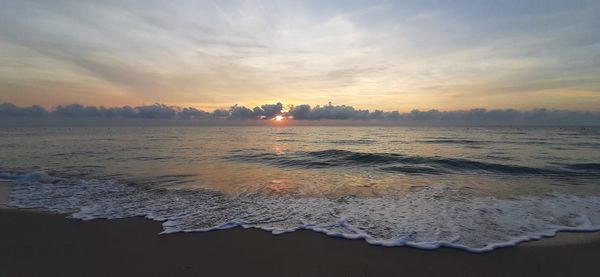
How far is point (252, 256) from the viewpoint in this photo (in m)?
5.45

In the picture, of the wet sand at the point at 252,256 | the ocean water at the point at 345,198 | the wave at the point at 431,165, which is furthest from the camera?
the wave at the point at 431,165

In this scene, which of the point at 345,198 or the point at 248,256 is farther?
the point at 345,198

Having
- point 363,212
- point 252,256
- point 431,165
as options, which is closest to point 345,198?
point 363,212

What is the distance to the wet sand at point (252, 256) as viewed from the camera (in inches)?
194

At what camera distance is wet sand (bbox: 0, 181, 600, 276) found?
493 cm

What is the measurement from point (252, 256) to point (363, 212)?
375 centimetres

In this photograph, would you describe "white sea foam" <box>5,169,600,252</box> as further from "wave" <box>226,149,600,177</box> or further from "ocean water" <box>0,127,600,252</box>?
"wave" <box>226,149,600,177</box>

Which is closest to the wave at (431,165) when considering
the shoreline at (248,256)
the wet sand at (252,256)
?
the wet sand at (252,256)

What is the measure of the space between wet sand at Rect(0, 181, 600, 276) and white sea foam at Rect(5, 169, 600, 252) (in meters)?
0.42

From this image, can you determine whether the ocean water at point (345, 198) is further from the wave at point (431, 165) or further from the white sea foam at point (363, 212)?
the wave at point (431, 165)

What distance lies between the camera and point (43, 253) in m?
5.65

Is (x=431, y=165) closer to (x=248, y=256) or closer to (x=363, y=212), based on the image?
(x=363, y=212)

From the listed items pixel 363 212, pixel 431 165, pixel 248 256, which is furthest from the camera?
pixel 431 165

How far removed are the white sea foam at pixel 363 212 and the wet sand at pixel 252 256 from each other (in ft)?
1.38
